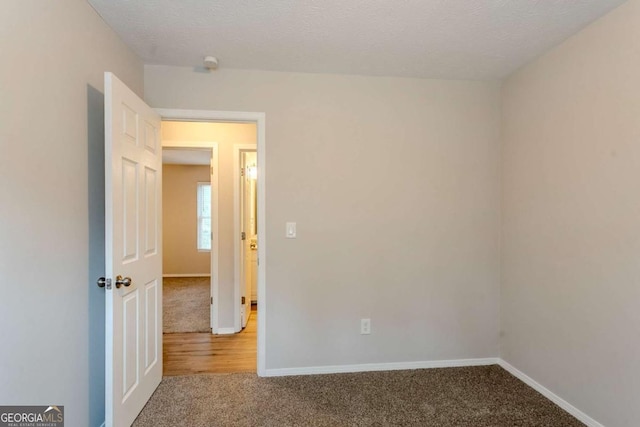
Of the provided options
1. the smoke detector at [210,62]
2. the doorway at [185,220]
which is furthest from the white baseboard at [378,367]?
the doorway at [185,220]

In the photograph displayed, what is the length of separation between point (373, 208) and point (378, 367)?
1.30 metres

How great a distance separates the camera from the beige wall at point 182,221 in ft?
21.9

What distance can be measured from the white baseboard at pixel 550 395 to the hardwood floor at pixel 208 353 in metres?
2.07

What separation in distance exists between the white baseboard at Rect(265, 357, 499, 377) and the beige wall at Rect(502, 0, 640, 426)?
289 mm

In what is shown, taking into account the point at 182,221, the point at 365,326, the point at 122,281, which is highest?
the point at 182,221

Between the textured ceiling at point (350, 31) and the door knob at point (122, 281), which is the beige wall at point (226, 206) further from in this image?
the door knob at point (122, 281)

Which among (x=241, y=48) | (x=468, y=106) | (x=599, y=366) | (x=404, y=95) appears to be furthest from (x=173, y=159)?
(x=599, y=366)

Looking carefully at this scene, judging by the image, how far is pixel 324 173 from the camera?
2.50 m

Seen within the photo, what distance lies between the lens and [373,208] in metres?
2.54

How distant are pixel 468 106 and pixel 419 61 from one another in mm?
653

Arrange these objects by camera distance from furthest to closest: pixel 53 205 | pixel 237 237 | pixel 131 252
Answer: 1. pixel 237 237
2. pixel 131 252
3. pixel 53 205

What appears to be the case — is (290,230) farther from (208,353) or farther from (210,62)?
(208,353)

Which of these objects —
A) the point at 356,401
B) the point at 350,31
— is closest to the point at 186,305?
the point at 356,401

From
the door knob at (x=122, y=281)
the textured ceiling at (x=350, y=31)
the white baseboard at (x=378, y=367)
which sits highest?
the textured ceiling at (x=350, y=31)
